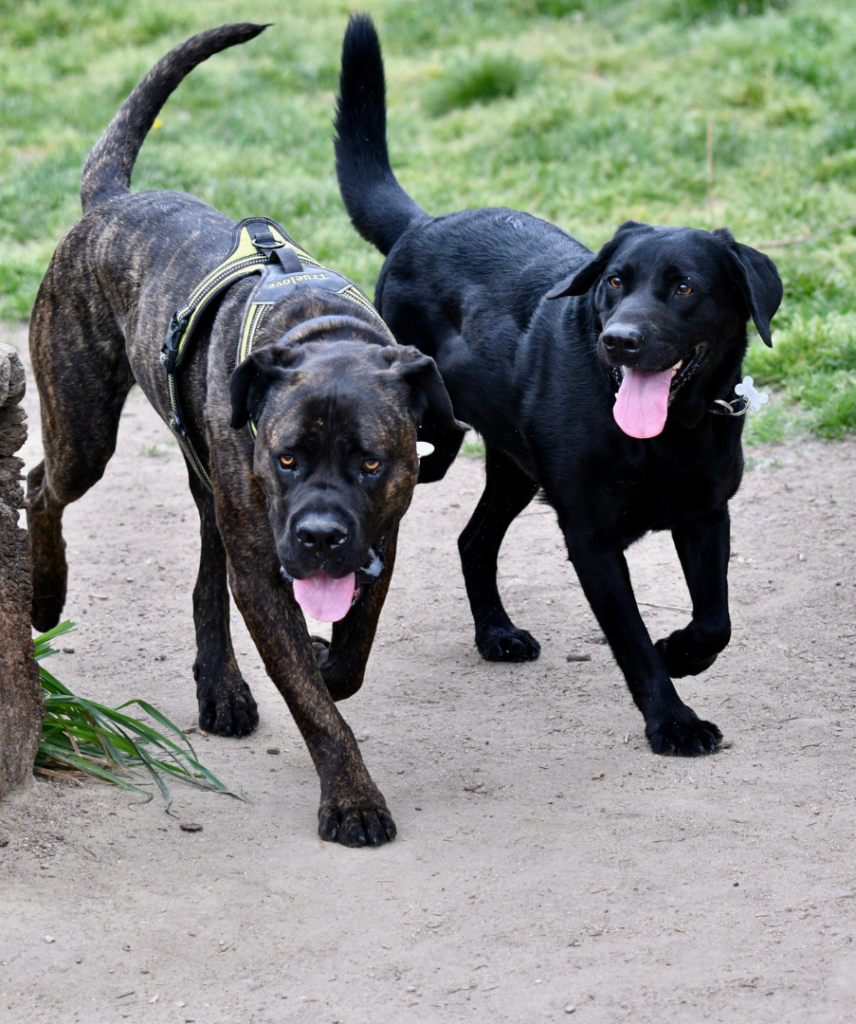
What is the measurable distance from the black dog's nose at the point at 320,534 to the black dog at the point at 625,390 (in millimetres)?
1003

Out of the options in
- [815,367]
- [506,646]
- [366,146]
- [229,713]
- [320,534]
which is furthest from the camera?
[815,367]

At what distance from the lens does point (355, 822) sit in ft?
10.2

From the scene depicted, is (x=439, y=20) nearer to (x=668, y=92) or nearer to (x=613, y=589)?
(x=668, y=92)

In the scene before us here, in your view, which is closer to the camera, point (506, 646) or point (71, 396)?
point (71, 396)

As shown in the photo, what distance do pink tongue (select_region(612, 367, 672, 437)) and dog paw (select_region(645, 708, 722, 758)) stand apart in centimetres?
80

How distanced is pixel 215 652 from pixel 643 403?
1.51 metres

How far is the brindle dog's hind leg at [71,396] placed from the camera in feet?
13.6

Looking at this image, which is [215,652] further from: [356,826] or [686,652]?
[686,652]

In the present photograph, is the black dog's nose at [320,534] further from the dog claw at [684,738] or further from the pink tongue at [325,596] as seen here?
the dog claw at [684,738]

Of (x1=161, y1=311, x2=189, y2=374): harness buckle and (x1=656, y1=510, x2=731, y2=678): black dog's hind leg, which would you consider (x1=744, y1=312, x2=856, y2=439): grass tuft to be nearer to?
(x1=656, y1=510, x2=731, y2=678): black dog's hind leg

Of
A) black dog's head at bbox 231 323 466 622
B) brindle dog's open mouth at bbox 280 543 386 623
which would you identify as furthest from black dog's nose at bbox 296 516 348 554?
brindle dog's open mouth at bbox 280 543 386 623

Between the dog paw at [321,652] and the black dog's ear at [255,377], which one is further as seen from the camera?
the dog paw at [321,652]

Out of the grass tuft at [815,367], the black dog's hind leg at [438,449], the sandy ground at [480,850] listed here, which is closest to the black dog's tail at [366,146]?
the black dog's hind leg at [438,449]

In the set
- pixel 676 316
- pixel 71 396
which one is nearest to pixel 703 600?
pixel 676 316
